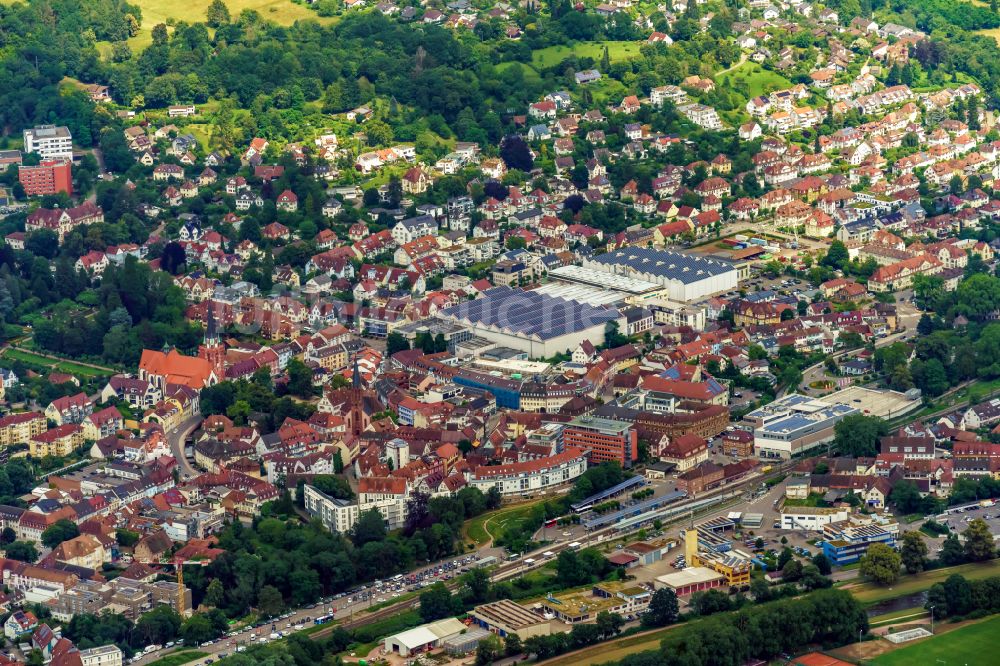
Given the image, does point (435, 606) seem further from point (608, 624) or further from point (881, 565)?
point (881, 565)

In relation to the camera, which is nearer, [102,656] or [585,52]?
[102,656]

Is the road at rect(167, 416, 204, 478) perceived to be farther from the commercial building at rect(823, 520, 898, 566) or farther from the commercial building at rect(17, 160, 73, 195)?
the commercial building at rect(17, 160, 73, 195)

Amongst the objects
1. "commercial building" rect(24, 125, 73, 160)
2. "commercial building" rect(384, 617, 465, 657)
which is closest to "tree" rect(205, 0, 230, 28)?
"commercial building" rect(24, 125, 73, 160)

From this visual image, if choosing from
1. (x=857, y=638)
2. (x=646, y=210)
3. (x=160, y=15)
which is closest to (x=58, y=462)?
(x=857, y=638)

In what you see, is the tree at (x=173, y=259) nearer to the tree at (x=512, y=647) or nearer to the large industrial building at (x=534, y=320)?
the large industrial building at (x=534, y=320)

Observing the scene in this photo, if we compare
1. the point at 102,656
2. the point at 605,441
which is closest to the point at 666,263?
the point at 605,441

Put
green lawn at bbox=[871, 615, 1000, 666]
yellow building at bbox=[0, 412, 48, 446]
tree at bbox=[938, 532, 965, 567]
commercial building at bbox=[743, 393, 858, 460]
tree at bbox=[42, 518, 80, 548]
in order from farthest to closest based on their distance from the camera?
yellow building at bbox=[0, 412, 48, 446], commercial building at bbox=[743, 393, 858, 460], tree at bbox=[42, 518, 80, 548], tree at bbox=[938, 532, 965, 567], green lawn at bbox=[871, 615, 1000, 666]

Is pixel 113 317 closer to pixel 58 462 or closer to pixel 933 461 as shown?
pixel 58 462
